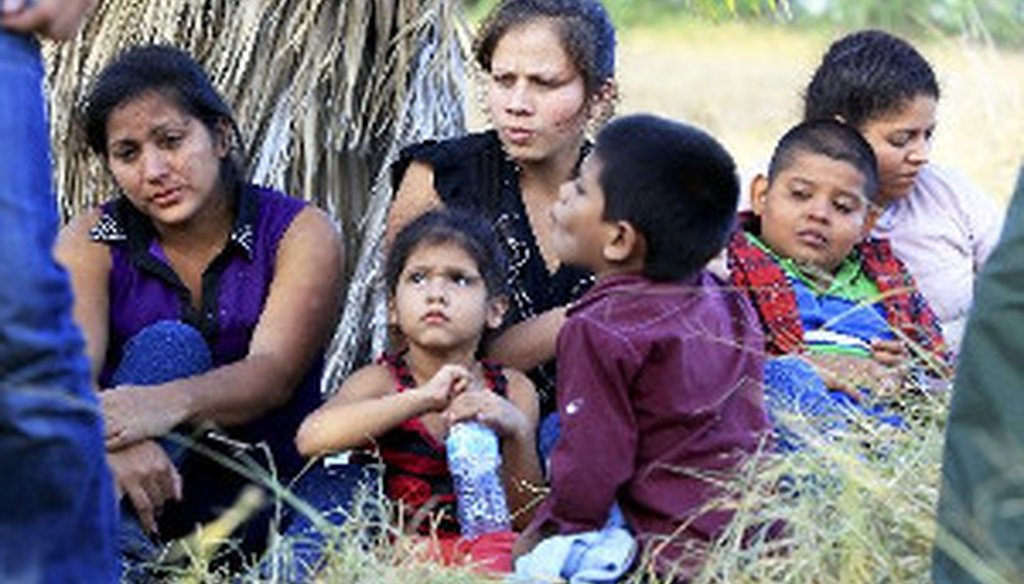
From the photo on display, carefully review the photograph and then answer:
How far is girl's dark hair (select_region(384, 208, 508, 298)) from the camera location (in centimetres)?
463

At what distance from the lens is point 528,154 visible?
4.98m

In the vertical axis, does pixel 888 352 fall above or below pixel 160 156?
below

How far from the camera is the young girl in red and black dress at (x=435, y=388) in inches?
176

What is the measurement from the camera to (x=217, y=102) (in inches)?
194

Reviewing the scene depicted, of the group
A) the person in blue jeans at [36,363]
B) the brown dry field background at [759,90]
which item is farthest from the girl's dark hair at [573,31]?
the brown dry field background at [759,90]

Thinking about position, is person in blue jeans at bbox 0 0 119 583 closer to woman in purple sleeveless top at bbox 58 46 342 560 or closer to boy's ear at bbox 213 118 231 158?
woman in purple sleeveless top at bbox 58 46 342 560

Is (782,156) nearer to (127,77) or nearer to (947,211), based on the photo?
(947,211)

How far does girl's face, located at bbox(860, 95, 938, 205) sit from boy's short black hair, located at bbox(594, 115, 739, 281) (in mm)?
1216

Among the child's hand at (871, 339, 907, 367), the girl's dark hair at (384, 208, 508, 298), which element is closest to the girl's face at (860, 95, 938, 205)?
the child's hand at (871, 339, 907, 367)

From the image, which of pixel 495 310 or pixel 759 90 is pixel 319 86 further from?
pixel 759 90

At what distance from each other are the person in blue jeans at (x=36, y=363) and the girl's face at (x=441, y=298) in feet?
3.98

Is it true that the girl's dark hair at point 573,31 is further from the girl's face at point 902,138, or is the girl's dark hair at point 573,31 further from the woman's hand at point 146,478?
the woman's hand at point 146,478

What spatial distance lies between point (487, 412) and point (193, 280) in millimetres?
818

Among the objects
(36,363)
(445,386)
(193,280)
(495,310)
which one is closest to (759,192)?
(495,310)
